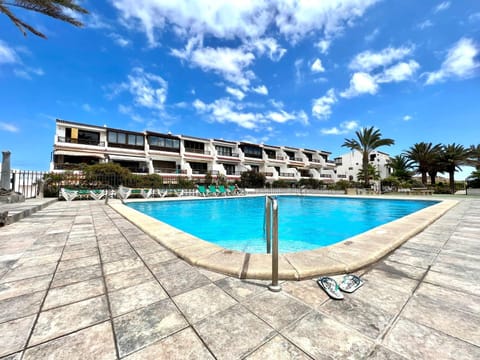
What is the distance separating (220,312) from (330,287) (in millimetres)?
1271

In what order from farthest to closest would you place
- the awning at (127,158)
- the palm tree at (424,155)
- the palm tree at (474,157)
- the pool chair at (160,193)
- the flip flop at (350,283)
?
1. the palm tree at (424,155)
2. the palm tree at (474,157)
3. the awning at (127,158)
4. the pool chair at (160,193)
5. the flip flop at (350,283)

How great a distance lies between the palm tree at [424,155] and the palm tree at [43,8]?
132 feet

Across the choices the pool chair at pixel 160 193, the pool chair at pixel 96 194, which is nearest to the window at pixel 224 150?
the pool chair at pixel 160 193

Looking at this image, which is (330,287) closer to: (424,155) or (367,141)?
(367,141)

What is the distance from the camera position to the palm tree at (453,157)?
24.6 meters

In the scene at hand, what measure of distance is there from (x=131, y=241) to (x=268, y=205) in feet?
10.1

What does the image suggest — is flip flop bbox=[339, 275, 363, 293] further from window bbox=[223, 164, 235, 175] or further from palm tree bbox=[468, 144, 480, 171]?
palm tree bbox=[468, 144, 480, 171]

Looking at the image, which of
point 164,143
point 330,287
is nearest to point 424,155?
point 330,287

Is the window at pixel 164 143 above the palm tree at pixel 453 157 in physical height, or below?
above

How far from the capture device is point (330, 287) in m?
2.16

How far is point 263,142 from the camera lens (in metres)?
36.0

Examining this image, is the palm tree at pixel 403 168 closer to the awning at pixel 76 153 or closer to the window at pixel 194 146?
the window at pixel 194 146

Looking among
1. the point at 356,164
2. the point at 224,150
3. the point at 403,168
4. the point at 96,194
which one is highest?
the point at 224,150

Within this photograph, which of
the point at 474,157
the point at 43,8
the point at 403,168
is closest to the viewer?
the point at 43,8
